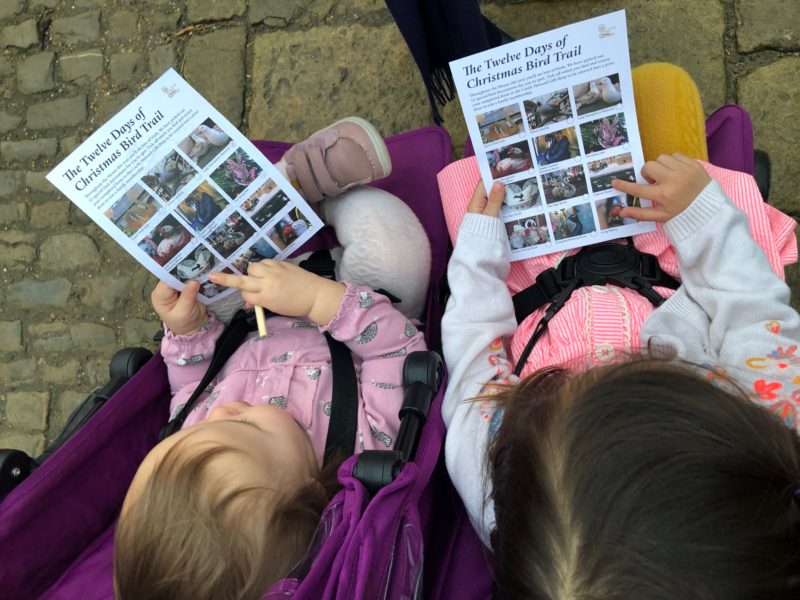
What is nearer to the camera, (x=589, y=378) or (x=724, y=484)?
(x=724, y=484)

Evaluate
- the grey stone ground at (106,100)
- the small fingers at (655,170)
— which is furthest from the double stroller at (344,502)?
the grey stone ground at (106,100)

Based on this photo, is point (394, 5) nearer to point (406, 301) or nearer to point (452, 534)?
point (406, 301)

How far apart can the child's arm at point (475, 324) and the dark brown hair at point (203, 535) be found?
0.95 ft

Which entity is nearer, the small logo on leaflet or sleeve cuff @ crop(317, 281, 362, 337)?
the small logo on leaflet

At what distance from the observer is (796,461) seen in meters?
0.76

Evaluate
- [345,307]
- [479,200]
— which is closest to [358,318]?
[345,307]

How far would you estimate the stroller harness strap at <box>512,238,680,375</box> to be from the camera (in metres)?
1.16

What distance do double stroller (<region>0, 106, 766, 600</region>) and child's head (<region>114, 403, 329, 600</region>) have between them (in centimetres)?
6

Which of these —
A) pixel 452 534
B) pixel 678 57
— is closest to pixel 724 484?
pixel 452 534

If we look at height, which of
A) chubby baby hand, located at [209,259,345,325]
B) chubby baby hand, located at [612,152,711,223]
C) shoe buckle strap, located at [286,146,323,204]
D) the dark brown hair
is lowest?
the dark brown hair

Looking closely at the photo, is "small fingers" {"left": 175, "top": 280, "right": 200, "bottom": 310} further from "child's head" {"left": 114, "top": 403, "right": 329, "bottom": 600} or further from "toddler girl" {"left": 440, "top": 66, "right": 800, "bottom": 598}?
"toddler girl" {"left": 440, "top": 66, "right": 800, "bottom": 598}

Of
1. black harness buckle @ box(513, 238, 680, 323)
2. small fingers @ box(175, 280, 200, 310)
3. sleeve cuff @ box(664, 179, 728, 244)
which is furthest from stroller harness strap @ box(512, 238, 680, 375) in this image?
small fingers @ box(175, 280, 200, 310)

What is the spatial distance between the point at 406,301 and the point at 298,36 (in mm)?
965

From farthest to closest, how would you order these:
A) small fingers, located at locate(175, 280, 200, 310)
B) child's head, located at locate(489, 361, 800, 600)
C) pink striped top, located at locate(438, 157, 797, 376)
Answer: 1. small fingers, located at locate(175, 280, 200, 310)
2. pink striped top, located at locate(438, 157, 797, 376)
3. child's head, located at locate(489, 361, 800, 600)
